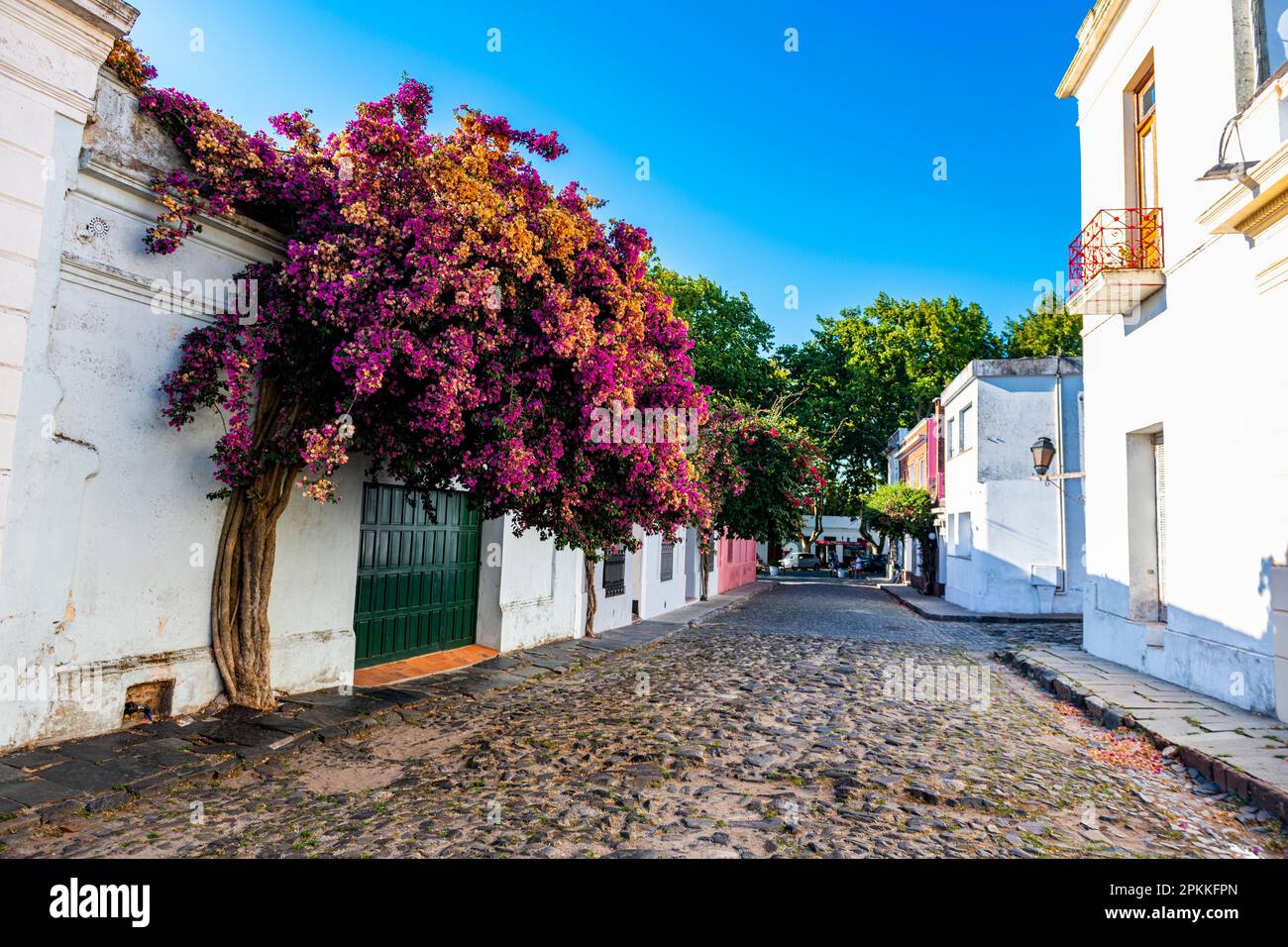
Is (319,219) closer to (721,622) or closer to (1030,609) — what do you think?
(721,622)

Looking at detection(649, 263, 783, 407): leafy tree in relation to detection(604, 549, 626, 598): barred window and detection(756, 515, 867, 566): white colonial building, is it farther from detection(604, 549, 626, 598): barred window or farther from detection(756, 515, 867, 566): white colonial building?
detection(756, 515, 867, 566): white colonial building

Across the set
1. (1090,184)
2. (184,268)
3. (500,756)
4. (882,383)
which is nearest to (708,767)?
(500,756)

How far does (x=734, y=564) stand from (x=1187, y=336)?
2044 centimetres

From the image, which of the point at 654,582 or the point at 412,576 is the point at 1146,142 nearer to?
the point at 412,576

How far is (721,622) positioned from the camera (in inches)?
632

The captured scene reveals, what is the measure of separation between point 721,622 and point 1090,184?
10080mm

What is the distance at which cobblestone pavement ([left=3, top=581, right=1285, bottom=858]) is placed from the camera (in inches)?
153

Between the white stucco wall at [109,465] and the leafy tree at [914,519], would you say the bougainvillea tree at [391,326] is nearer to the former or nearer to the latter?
the white stucco wall at [109,465]

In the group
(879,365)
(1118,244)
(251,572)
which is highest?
(879,365)

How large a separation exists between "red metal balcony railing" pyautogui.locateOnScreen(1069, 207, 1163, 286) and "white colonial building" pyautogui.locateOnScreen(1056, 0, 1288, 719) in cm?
3

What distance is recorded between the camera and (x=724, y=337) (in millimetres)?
30703

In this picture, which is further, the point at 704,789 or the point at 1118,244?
the point at 1118,244

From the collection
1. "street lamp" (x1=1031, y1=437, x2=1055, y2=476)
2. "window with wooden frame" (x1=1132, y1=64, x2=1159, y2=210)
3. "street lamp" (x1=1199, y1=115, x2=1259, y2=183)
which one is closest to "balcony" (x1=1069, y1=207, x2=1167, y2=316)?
"window with wooden frame" (x1=1132, y1=64, x2=1159, y2=210)

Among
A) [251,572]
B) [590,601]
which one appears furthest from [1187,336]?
[251,572]
